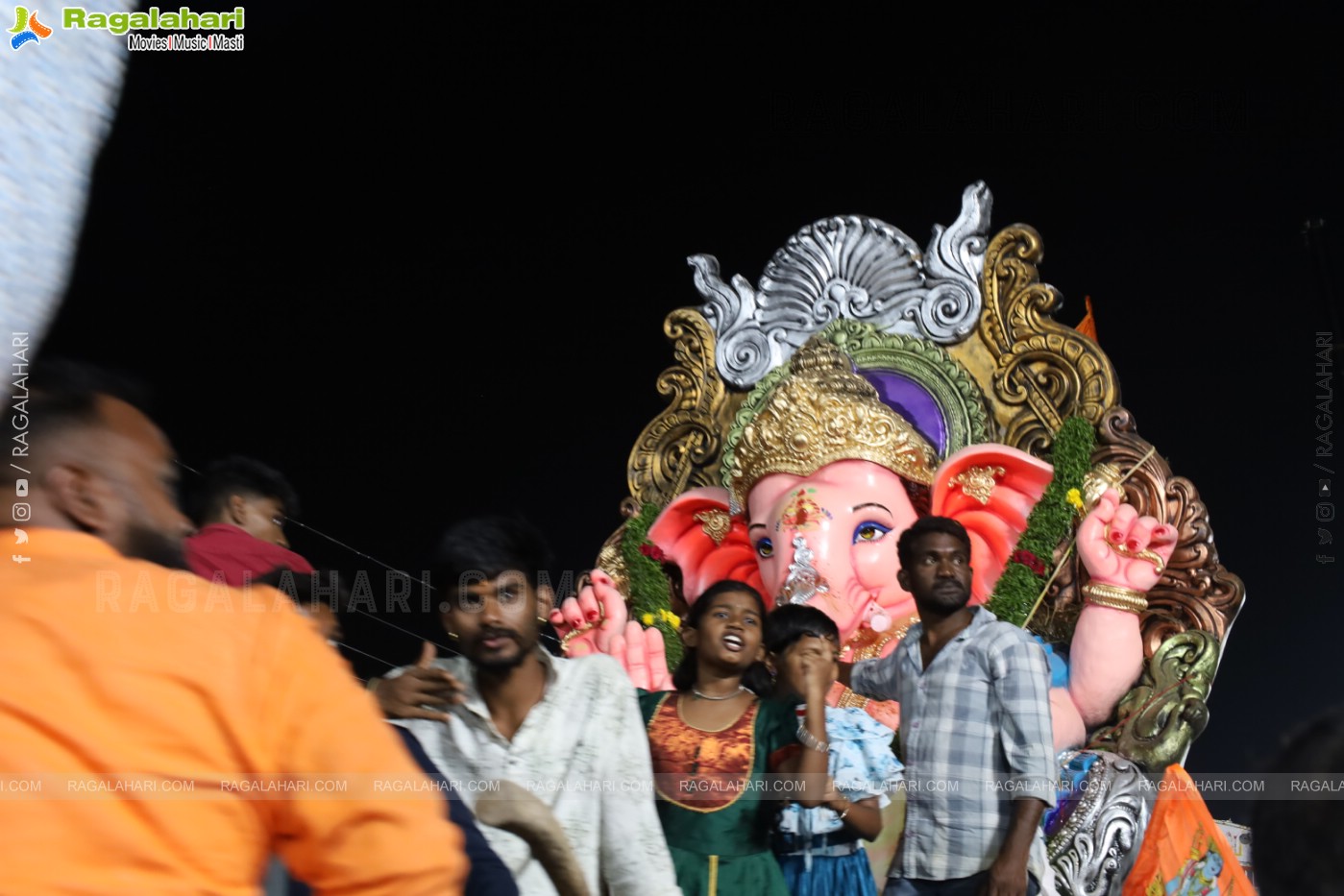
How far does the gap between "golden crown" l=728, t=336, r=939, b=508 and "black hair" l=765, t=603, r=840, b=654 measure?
196 cm

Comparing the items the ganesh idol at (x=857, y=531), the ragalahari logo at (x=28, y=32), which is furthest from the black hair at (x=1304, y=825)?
the ganesh idol at (x=857, y=531)

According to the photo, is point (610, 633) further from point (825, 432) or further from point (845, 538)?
point (825, 432)

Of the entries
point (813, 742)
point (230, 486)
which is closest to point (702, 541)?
point (230, 486)

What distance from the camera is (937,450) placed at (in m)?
5.70

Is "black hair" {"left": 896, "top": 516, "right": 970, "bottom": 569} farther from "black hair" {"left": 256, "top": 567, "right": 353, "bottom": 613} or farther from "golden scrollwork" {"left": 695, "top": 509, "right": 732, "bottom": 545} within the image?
"golden scrollwork" {"left": 695, "top": 509, "right": 732, "bottom": 545}

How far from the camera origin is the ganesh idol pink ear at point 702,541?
19.6ft

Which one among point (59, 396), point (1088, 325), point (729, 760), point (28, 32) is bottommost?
point (729, 760)

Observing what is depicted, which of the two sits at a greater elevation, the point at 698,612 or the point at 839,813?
the point at 698,612

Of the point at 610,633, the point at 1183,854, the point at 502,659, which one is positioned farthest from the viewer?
the point at 610,633

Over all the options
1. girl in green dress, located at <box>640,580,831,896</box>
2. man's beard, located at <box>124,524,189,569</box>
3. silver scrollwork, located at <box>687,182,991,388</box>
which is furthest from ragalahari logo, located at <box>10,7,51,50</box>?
silver scrollwork, located at <box>687,182,991,388</box>

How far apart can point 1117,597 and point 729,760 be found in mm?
2510

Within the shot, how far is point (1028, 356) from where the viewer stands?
565 centimetres

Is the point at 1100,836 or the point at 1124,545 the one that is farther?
the point at 1124,545

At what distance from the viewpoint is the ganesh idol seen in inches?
197
